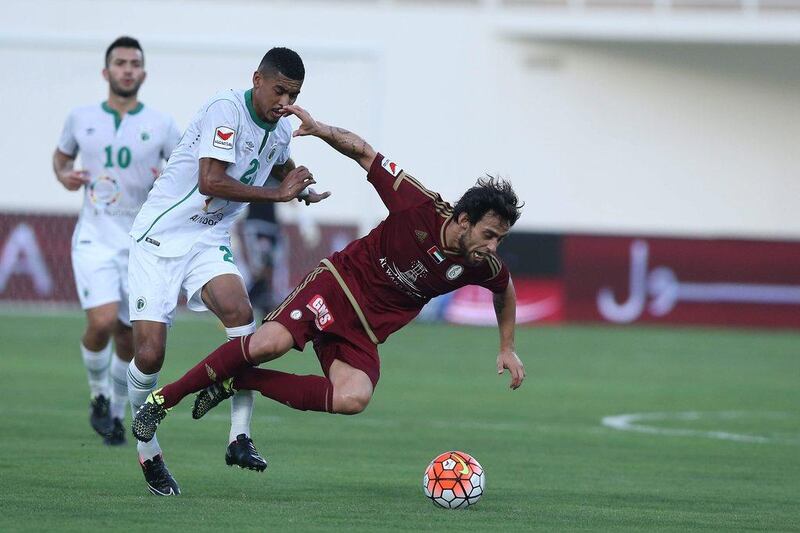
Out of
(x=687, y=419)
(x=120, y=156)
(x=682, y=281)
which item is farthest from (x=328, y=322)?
(x=682, y=281)

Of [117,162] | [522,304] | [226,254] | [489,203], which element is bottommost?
[522,304]

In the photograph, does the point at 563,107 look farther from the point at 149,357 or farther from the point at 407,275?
the point at 149,357

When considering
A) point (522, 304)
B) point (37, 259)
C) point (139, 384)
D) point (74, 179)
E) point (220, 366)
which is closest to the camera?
point (220, 366)

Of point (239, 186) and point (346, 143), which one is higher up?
point (346, 143)

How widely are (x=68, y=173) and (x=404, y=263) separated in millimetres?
3297

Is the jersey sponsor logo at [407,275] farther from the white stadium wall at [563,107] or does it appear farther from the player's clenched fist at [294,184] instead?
the white stadium wall at [563,107]

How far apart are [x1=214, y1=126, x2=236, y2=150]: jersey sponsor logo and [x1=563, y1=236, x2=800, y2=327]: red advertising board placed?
15.7 meters

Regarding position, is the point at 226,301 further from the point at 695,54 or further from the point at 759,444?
the point at 695,54

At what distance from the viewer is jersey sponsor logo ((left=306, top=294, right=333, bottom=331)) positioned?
7.95 m

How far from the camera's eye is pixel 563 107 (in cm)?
2967

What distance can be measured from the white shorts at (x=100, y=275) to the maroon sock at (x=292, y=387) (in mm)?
2655

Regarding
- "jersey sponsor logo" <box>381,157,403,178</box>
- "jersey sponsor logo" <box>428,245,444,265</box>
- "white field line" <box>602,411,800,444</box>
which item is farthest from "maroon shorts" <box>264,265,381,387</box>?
"white field line" <box>602,411,800,444</box>

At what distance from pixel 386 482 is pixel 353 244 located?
1.36 m

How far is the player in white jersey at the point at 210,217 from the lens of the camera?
302 inches
